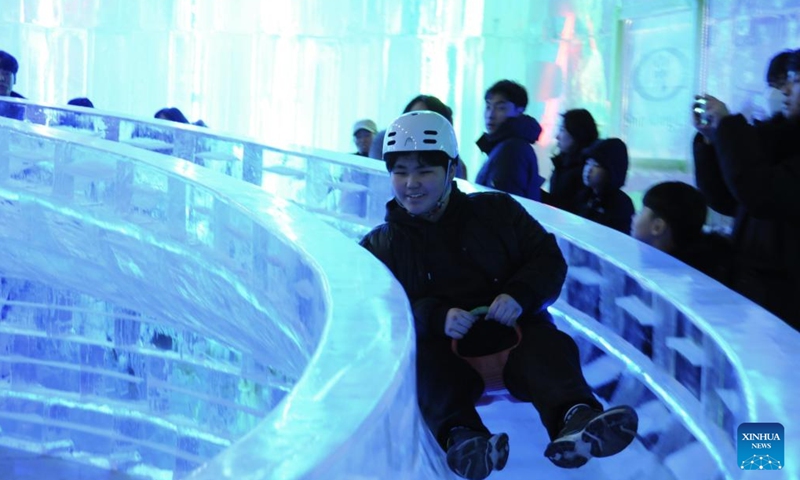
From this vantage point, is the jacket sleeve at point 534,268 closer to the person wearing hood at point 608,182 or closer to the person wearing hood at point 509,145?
the person wearing hood at point 608,182

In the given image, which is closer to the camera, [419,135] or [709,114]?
[709,114]

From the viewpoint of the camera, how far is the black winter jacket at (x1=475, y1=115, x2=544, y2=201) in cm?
519

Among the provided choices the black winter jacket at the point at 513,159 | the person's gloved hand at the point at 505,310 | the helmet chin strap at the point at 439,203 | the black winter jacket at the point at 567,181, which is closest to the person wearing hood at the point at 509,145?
the black winter jacket at the point at 513,159

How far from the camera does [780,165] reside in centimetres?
310

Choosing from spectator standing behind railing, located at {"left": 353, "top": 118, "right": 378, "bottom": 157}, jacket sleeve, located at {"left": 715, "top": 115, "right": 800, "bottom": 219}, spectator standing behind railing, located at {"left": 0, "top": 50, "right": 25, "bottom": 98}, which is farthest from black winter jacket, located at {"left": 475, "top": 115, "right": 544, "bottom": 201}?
spectator standing behind railing, located at {"left": 0, "top": 50, "right": 25, "bottom": 98}

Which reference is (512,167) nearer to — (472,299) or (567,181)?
(567,181)

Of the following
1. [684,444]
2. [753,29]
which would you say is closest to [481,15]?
[753,29]

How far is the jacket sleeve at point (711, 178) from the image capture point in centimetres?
351

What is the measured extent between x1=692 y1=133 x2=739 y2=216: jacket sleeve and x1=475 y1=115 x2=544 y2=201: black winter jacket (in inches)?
66.1

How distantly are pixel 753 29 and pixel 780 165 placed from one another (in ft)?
14.5

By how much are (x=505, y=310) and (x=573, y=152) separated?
8.17ft

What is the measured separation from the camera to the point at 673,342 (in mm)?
2660

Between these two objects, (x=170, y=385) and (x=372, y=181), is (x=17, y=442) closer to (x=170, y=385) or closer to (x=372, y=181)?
(x=170, y=385)

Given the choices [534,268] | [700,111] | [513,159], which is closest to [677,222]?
[700,111]
